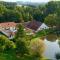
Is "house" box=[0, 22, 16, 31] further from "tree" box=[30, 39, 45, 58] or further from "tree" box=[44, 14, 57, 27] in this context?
"tree" box=[30, 39, 45, 58]

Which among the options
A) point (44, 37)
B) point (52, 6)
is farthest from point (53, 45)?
point (52, 6)

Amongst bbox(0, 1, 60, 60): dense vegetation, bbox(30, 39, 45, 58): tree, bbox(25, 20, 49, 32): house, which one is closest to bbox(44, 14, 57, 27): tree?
bbox(0, 1, 60, 60): dense vegetation

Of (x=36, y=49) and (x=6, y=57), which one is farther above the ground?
(x=36, y=49)

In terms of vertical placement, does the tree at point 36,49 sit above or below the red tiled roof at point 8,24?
below

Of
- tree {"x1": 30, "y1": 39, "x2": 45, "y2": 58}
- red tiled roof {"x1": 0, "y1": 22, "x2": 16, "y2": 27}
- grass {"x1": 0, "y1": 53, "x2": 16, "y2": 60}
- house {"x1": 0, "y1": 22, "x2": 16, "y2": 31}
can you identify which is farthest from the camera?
red tiled roof {"x1": 0, "y1": 22, "x2": 16, "y2": 27}

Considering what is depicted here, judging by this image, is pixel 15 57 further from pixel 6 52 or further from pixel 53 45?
pixel 53 45

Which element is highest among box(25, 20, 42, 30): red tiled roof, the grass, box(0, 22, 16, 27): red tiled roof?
box(0, 22, 16, 27): red tiled roof

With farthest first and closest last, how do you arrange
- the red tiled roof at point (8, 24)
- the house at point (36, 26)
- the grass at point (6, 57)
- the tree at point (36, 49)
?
the house at point (36, 26)
the red tiled roof at point (8, 24)
the tree at point (36, 49)
the grass at point (6, 57)

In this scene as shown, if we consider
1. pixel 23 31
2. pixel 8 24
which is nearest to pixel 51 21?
pixel 8 24

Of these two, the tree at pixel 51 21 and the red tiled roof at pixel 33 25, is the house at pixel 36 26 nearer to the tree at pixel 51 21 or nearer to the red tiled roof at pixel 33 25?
the red tiled roof at pixel 33 25

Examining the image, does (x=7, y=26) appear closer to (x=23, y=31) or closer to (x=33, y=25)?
(x=33, y=25)

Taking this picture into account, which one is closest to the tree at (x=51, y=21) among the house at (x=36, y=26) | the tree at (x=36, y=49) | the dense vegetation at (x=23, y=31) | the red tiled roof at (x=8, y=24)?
the dense vegetation at (x=23, y=31)
